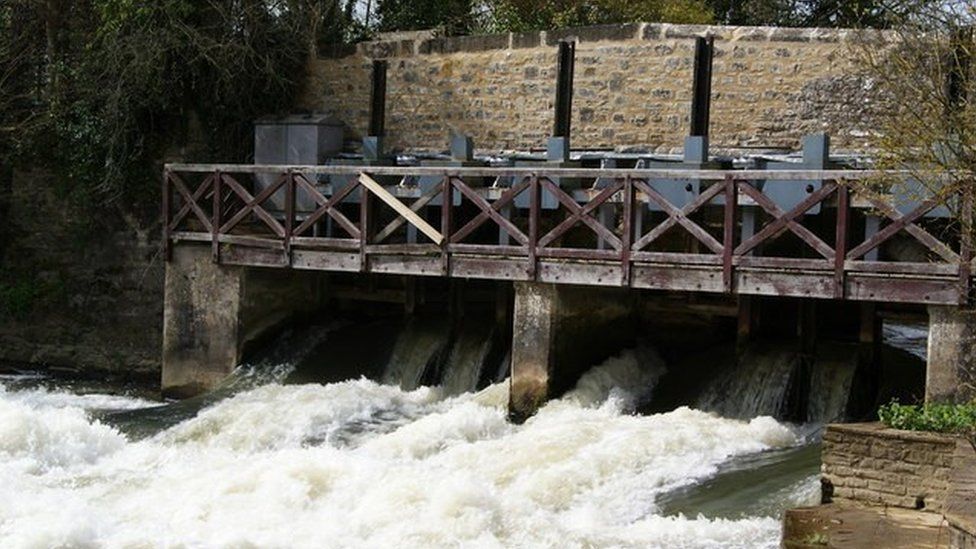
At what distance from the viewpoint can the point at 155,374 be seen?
15969 mm

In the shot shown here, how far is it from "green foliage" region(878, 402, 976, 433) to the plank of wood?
4.69 metres

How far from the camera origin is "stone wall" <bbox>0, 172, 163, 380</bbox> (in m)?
16.2

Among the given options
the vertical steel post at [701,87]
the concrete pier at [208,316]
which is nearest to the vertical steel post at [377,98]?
the concrete pier at [208,316]

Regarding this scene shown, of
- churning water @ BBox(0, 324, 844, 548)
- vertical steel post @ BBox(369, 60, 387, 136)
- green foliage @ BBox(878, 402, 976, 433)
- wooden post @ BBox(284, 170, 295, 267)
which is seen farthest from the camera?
vertical steel post @ BBox(369, 60, 387, 136)

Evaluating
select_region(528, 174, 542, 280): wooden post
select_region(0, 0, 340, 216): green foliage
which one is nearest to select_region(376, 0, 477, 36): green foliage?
select_region(0, 0, 340, 216): green foliage

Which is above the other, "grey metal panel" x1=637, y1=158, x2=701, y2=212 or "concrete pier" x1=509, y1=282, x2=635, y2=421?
"grey metal panel" x1=637, y1=158, x2=701, y2=212

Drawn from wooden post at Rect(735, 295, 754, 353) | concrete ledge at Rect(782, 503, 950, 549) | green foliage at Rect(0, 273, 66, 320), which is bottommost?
concrete ledge at Rect(782, 503, 950, 549)

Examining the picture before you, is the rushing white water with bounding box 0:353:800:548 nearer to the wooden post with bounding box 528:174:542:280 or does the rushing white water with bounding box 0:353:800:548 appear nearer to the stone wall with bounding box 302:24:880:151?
the wooden post with bounding box 528:174:542:280

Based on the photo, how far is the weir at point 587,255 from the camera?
32.8 feet

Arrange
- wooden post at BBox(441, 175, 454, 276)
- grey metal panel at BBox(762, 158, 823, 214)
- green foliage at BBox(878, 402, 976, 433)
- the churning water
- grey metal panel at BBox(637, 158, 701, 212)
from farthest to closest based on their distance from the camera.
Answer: wooden post at BBox(441, 175, 454, 276)
grey metal panel at BBox(637, 158, 701, 212)
grey metal panel at BBox(762, 158, 823, 214)
the churning water
green foliage at BBox(878, 402, 976, 433)

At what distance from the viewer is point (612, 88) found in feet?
45.9

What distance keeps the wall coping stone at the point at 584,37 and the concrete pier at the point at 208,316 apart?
3.13m

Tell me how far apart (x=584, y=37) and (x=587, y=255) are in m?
3.79

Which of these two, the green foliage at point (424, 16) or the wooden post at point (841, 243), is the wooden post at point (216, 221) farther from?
the wooden post at point (841, 243)
